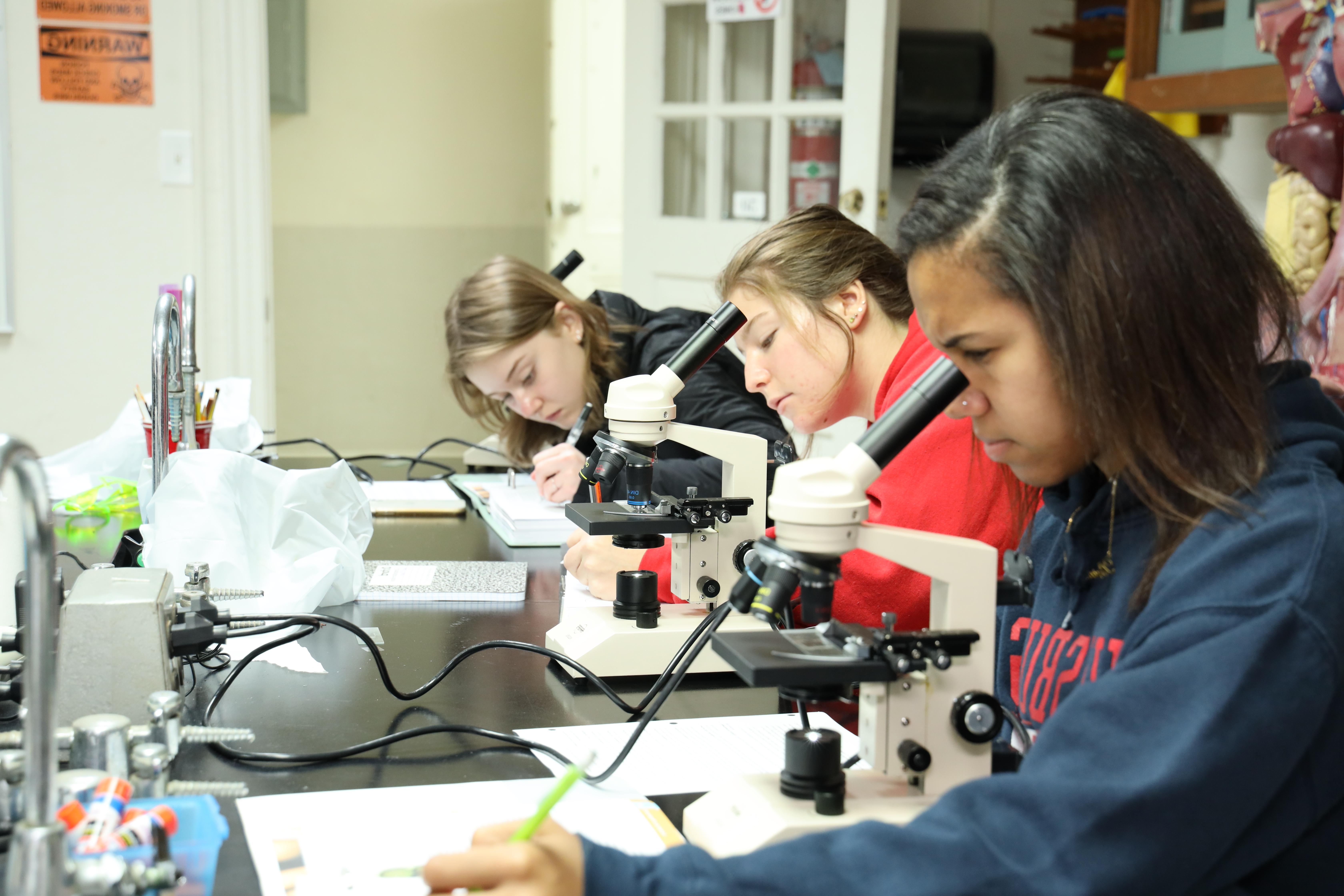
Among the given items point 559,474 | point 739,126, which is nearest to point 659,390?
point 559,474

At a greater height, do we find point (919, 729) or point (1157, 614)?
point (1157, 614)

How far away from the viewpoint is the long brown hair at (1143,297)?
2.44ft

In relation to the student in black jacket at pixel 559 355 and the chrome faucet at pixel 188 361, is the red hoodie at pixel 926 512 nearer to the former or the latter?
the student in black jacket at pixel 559 355

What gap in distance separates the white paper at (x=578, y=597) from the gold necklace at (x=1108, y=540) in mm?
553

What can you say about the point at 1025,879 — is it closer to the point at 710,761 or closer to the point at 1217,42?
the point at 710,761

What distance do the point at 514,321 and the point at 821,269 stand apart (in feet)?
2.70

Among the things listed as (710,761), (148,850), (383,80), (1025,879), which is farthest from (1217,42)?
(383,80)

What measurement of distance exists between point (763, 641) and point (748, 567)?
0.05 metres

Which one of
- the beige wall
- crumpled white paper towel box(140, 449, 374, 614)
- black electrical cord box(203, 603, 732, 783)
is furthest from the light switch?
black electrical cord box(203, 603, 732, 783)

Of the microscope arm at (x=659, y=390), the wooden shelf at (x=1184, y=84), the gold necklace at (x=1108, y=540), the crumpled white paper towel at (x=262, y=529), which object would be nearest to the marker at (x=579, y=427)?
the crumpled white paper towel at (x=262, y=529)

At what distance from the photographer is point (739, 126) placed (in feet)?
11.2

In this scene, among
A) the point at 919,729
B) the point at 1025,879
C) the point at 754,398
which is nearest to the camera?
the point at 1025,879

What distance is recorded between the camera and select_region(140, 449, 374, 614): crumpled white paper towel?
54.7 inches

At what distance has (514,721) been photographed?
108cm
